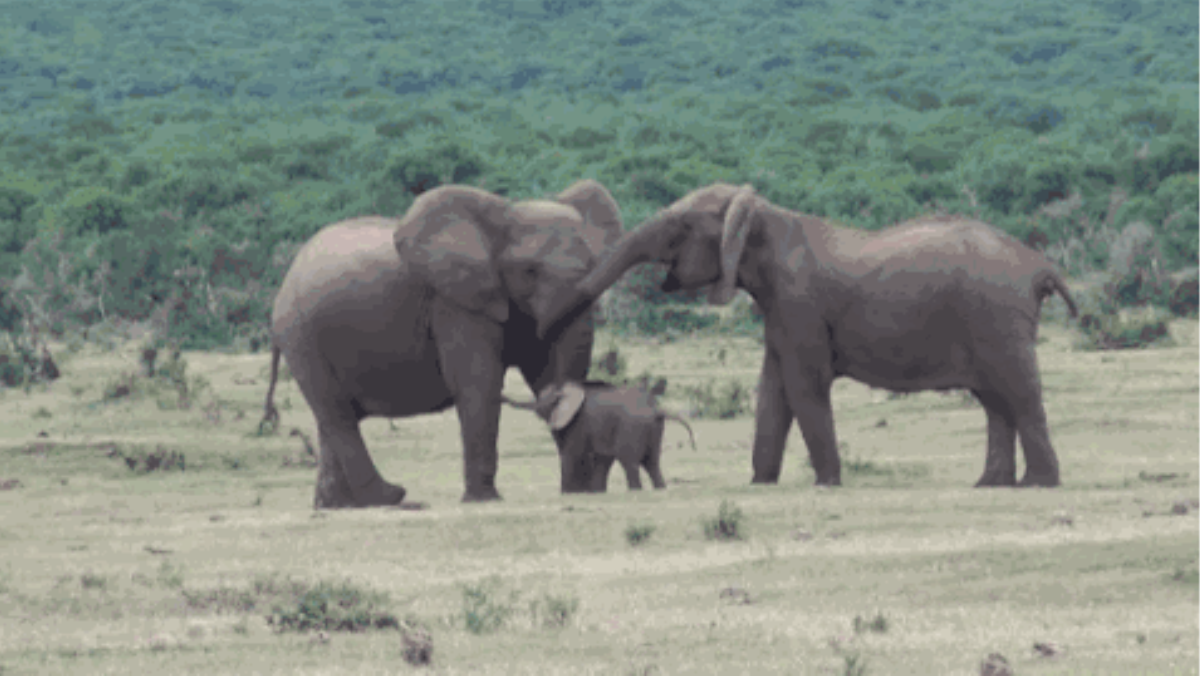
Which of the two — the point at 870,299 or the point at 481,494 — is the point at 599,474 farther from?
the point at 870,299

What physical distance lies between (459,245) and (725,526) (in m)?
3.22

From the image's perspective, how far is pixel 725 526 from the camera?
35.1ft

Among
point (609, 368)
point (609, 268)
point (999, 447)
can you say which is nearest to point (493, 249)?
point (609, 268)

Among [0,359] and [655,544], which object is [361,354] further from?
[0,359]

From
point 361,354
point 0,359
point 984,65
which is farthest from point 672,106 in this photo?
point 361,354

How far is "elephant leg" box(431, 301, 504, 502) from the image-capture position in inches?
509

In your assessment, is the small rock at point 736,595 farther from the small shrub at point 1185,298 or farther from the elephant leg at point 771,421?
the small shrub at point 1185,298

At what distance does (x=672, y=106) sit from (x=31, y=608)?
82.2 m

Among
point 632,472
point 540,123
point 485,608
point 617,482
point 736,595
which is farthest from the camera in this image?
point 540,123

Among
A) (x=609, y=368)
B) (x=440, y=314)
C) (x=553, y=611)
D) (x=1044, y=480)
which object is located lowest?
(x=609, y=368)

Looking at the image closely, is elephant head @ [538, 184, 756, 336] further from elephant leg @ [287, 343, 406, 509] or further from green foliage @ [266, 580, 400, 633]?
green foliage @ [266, 580, 400, 633]

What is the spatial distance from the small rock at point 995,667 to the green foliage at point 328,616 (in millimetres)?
2547

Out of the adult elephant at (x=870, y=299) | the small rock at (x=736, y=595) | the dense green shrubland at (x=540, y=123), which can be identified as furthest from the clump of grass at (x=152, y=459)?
the dense green shrubland at (x=540, y=123)

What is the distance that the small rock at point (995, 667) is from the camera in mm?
6930
